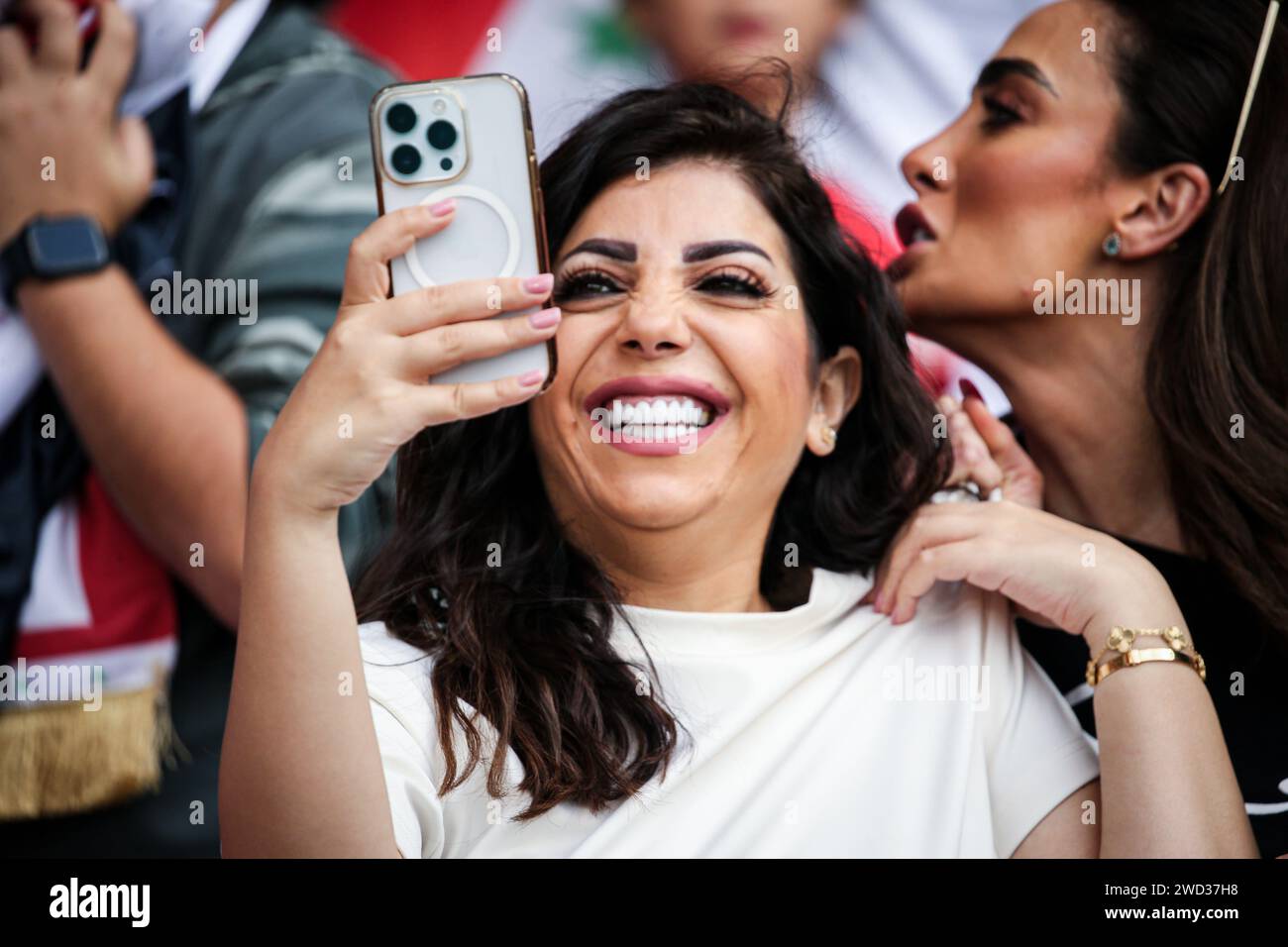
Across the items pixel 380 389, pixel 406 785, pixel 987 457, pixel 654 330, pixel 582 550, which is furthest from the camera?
pixel 987 457

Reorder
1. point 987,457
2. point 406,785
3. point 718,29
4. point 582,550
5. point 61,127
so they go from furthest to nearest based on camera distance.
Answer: point 718,29
point 61,127
point 987,457
point 582,550
point 406,785

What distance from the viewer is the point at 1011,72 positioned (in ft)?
5.76

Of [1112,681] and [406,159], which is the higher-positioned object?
[406,159]

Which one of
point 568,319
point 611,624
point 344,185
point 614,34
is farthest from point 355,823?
point 614,34

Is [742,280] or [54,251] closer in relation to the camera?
[742,280]

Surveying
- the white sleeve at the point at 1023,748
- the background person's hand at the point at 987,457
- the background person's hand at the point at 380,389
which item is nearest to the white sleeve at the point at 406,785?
the background person's hand at the point at 380,389

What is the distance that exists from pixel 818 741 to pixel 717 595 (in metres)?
0.20

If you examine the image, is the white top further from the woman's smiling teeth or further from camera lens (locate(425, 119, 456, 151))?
camera lens (locate(425, 119, 456, 151))

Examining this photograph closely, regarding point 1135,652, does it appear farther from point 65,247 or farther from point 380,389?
point 65,247

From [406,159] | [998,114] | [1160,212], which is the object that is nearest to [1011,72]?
[998,114]

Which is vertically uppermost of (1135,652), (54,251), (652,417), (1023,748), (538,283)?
(54,251)

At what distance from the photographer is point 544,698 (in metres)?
1.31

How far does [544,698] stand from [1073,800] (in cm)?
55
